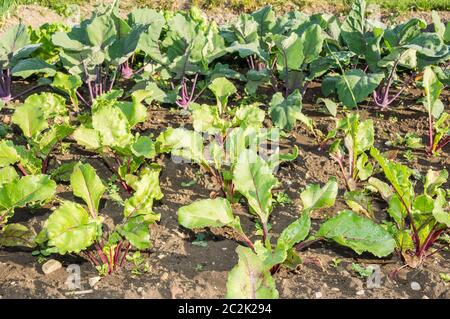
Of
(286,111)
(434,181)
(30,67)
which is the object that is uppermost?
(30,67)

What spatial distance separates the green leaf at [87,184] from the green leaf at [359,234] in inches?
43.5

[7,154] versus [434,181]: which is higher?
[7,154]

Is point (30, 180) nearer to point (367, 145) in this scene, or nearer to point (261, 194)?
point (261, 194)

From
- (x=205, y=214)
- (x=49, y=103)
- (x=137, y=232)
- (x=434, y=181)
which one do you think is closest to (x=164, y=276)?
(x=137, y=232)

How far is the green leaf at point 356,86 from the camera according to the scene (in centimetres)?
400

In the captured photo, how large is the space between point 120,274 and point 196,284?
369mm

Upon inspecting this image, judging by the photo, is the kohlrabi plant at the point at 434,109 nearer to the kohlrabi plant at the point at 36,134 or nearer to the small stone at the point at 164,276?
the small stone at the point at 164,276

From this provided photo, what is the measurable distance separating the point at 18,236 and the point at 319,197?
149 cm

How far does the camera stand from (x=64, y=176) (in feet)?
11.1

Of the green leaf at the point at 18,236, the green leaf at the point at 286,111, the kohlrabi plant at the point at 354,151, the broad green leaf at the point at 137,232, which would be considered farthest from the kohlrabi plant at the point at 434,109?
the green leaf at the point at 18,236

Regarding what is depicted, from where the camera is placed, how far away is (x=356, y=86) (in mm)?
4043

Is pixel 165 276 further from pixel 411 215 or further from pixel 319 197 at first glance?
pixel 411 215

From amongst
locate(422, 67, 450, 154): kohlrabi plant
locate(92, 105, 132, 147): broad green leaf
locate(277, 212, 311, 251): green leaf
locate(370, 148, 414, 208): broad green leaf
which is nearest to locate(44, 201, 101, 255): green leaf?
locate(92, 105, 132, 147): broad green leaf
